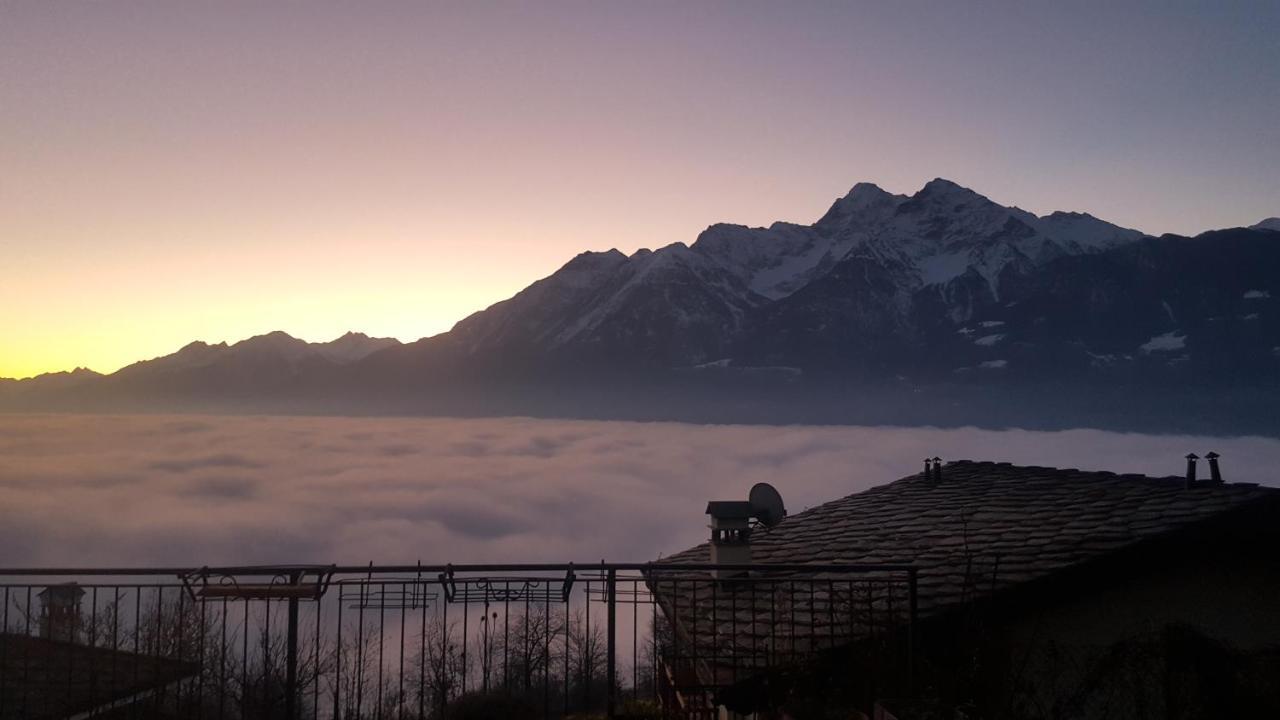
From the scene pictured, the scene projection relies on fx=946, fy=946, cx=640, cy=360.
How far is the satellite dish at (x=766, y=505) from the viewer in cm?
1345

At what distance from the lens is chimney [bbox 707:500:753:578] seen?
12.5 metres

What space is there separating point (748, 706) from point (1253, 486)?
698 centimetres

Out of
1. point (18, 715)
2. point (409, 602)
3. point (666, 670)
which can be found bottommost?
point (666, 670)

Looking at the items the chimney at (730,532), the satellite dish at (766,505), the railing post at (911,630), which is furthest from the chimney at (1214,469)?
the railing post at (911,630)

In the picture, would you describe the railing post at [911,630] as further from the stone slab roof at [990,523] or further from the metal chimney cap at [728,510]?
the metal chimney cap at [728,510]

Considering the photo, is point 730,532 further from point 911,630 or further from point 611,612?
point 611,612

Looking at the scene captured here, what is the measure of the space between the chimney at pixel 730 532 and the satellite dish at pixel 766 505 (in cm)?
42

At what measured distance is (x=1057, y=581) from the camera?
912cm

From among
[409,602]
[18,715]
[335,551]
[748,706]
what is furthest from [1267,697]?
[335,551]

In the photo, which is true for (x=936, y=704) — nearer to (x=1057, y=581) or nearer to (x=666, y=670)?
A: (x=1057, y=581)

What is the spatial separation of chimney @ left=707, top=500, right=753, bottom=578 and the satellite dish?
0.42 meters

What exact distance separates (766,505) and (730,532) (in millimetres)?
1186

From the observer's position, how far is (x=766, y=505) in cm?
1366

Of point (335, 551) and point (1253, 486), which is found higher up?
point (1253, 486)
